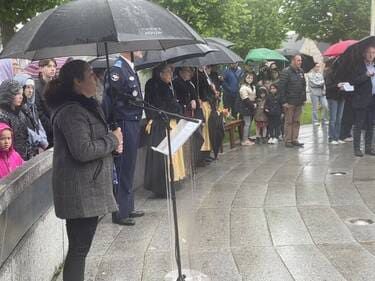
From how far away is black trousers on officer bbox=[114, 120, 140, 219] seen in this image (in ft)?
19.1

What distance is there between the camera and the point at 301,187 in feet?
24.4

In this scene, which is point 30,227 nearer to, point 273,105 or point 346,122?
point 273,105

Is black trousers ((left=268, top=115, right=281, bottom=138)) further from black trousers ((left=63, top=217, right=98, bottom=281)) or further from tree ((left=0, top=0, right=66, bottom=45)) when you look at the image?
black trousers ((left=63, top=217, right=98, bottom=281))

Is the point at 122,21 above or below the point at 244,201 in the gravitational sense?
above

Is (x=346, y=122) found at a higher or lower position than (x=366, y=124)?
lower

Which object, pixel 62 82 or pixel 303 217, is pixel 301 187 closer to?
pixel 303 217

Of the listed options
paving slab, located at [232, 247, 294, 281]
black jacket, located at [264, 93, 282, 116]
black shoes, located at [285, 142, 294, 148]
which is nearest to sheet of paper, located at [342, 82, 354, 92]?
black shoes, located at [285, 142, 294, 148]

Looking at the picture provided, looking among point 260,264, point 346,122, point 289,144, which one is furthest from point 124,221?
point 346,122

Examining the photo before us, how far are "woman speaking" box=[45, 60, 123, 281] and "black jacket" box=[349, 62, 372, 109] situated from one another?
22.4 ft

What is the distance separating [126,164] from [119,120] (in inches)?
18.8

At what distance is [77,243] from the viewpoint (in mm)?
3586

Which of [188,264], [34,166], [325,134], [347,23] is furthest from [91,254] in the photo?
[347,23]

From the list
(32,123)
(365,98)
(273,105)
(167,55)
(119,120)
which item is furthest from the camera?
(273,105)

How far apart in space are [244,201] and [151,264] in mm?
2307
